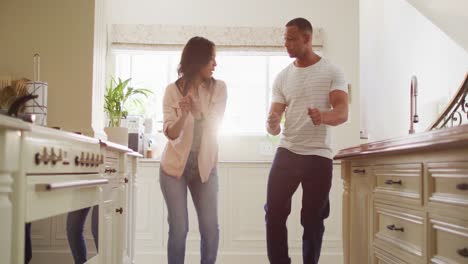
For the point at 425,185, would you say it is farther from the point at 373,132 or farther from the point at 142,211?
the point at 373,132

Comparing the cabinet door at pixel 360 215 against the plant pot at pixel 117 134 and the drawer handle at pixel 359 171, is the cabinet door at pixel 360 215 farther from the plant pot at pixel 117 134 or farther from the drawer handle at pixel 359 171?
the plant pot at pixel 117 134

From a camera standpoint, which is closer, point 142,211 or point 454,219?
point 454,219

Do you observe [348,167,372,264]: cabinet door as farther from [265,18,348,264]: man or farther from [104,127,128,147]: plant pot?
[104,127,128,147]: plant pot

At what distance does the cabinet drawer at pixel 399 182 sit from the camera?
1.54m

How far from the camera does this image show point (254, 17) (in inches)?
177

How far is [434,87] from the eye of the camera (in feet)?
14.4

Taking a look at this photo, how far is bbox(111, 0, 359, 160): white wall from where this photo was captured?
4.46 metres

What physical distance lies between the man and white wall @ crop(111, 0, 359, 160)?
6.83 ft

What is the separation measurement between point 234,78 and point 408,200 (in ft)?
10.6

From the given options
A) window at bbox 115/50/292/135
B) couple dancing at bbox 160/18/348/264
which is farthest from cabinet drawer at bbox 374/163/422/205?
window at bbox 115/50/292/135

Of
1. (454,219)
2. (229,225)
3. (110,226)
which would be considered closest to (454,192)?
(454,219)

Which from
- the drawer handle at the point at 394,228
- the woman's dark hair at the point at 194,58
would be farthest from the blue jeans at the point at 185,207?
the drawer handle at the point at 394,228

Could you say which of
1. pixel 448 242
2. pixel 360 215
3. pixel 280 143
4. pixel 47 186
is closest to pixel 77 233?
pixel 47 186

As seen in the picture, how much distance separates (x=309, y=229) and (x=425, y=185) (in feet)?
3.11
